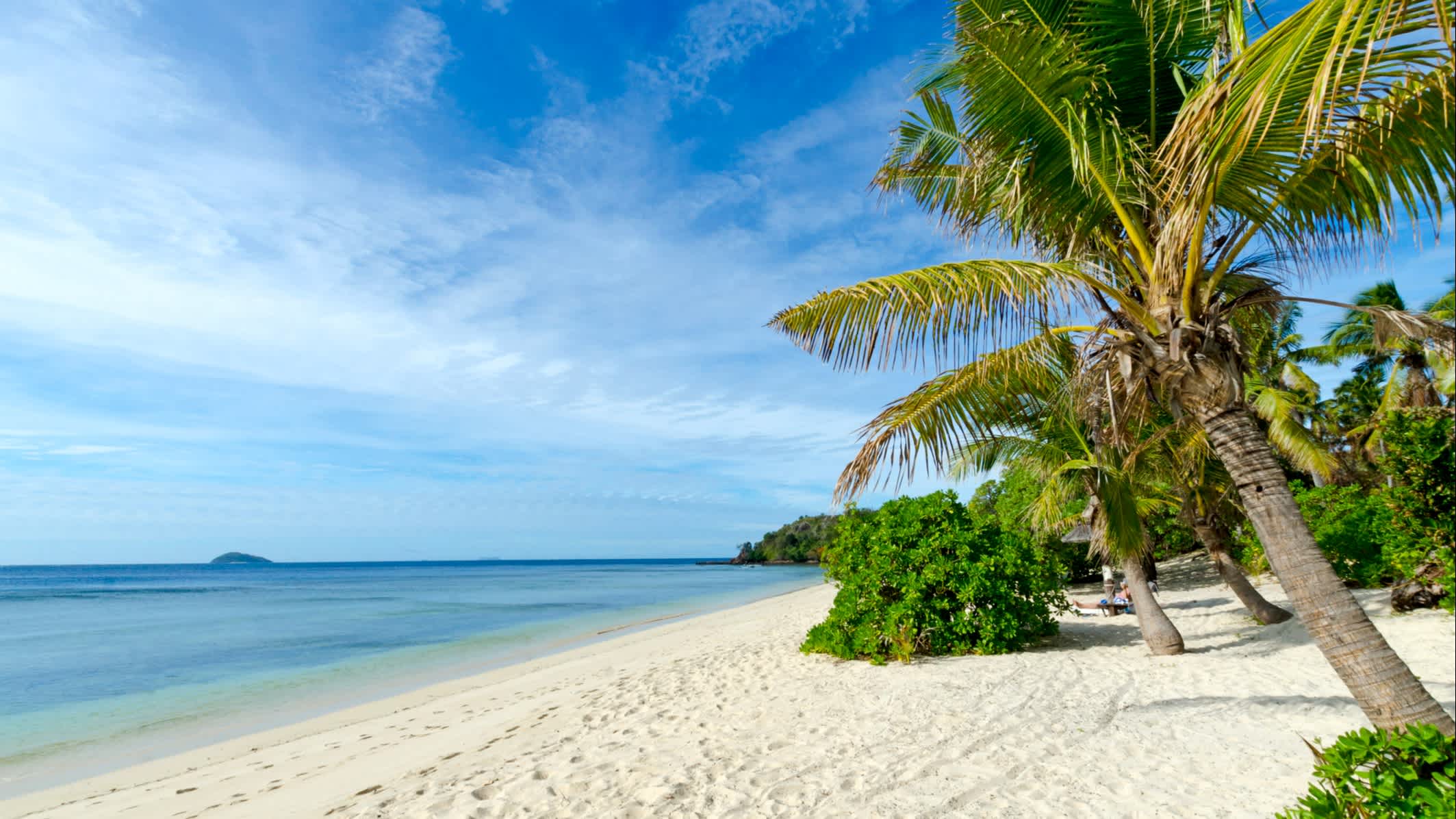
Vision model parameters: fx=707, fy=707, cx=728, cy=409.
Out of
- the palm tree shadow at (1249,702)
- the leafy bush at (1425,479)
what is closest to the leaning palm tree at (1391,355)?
the leafy bush at (1425,479)

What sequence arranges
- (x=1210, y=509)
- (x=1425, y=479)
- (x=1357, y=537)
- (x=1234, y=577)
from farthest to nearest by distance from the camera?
1. (x=1357, y=537)
2. (x=1210, y=509)
3. (x=1234, y=577)
4. (x=1425, y=479)

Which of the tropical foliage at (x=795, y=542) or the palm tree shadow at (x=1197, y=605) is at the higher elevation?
the tropical foliage at (x=795, y=542)

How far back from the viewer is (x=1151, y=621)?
30.9 feet

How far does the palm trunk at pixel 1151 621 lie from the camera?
9328 millimetres

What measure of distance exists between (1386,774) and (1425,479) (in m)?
8.22

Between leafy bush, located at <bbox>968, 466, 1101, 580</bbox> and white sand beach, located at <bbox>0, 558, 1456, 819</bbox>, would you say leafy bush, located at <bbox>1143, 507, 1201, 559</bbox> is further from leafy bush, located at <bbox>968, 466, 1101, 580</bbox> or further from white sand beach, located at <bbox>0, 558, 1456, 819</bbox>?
white sand beach, located at <bbox>0, 558, 1456, 819</bbox>

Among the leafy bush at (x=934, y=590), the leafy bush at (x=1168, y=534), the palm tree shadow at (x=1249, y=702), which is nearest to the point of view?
the palm tree shadow at (x=1249, y=702)

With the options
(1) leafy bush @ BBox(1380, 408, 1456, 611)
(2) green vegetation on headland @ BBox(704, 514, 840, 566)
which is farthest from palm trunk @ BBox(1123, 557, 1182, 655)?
(2) green vegetation on headland @ BBox(704, 514, 840, 566)

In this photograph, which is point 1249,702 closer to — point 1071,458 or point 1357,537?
point 1071,458

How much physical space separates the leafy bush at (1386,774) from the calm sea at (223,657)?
11569 millimetres

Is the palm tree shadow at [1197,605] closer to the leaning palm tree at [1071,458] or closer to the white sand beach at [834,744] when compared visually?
the white sand beach at [834,744]

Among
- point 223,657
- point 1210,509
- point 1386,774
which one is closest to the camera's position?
point 1386,774

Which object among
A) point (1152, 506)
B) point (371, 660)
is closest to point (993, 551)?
point (1152, 506)

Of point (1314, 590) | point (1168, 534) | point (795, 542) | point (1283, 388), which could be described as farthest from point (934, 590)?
point (795, 542)
